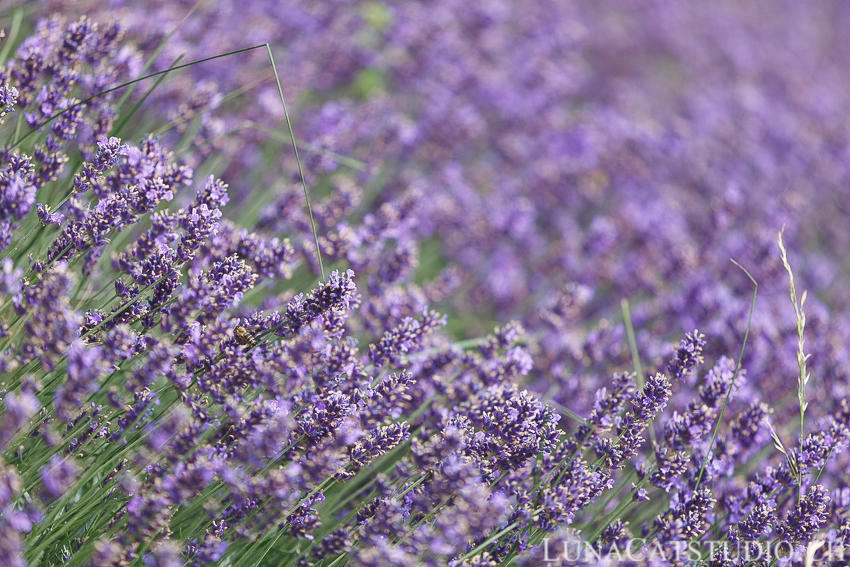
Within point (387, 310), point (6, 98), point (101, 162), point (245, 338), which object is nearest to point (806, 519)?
point (387, 310)

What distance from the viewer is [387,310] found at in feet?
9.45

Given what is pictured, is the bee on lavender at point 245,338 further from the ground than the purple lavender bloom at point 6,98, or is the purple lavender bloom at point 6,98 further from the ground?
the purple lavender bloom at point 6,98

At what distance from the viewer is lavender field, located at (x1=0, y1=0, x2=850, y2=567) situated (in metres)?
1.88

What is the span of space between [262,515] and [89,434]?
618mm

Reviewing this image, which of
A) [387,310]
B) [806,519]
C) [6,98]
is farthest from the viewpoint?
[387,310]

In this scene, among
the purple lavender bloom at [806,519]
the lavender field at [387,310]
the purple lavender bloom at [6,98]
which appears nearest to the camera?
the lavender field at [387,310]

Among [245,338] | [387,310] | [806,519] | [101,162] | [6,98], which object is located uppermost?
[6,98]

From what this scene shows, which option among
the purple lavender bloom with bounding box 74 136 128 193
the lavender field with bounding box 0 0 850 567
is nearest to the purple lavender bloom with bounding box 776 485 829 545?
the lavender field with bounding box 0 0 850 567

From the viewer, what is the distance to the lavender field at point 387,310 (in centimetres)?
188

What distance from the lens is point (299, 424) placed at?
198 centimetres

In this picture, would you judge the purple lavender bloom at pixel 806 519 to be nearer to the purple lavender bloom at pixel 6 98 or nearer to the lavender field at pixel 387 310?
the lavender field at pixel 387 310

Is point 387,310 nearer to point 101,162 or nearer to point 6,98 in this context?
point 101,162

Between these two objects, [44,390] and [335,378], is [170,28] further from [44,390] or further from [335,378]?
[335,378]

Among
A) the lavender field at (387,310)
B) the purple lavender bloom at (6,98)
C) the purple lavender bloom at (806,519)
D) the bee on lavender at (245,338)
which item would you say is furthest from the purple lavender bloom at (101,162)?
the purple lavender bloom at (806,519)
